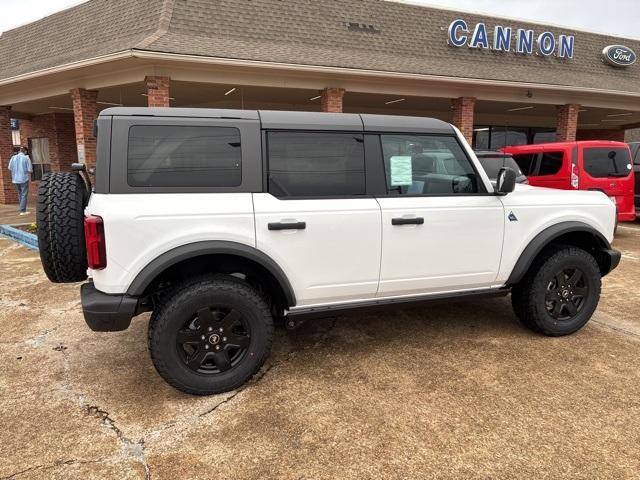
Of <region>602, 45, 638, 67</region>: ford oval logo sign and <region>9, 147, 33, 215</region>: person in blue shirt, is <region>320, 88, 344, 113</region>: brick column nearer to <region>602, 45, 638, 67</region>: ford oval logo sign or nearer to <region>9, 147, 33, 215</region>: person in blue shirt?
<region>9, 147, 33, 215</region>: person in blue shirt

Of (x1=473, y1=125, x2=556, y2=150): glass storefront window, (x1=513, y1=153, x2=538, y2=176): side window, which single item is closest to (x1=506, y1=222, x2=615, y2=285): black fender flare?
(x1=513, y1=153, x2=538, y2=176): side window

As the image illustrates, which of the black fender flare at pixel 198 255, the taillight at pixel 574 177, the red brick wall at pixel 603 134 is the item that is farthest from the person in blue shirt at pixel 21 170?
the red brick wall at pixel 603 134

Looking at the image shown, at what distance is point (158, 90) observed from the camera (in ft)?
33.5

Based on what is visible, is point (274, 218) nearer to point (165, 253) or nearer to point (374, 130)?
point (165, 253)

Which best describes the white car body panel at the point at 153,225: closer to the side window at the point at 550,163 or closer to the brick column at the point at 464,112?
the side window at the point at 550,163

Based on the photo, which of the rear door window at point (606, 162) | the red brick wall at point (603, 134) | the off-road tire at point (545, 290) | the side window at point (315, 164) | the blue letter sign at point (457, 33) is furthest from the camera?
the red brick wall at point (603, 134)

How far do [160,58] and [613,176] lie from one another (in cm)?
908

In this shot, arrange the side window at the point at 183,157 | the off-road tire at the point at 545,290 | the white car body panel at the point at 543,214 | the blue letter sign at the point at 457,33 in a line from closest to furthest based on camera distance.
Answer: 1. the side window at the point at 183,157
2. the white car body panel at the point at 543,214
3. the off-road tire at the point at 545,290
4. the blue letter sign at the point at 457,33

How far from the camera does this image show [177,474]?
7.73 ft

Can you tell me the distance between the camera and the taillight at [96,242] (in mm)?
2785

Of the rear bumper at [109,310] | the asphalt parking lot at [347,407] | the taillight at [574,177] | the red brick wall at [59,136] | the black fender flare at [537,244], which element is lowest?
the asphalt parking lot at [347,407]

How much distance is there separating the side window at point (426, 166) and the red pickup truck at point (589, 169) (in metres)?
5.87

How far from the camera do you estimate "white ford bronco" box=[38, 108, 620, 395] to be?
2885 mm

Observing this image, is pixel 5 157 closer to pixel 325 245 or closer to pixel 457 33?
pixel 457 33
